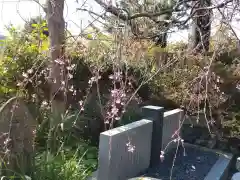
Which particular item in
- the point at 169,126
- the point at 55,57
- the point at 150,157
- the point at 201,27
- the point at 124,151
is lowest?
the point at 150,157

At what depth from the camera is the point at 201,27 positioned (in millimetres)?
3527

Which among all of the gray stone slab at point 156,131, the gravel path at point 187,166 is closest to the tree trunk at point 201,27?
the gray stone slab at point 156,131

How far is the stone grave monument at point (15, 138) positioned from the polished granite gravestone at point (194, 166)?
1236mm

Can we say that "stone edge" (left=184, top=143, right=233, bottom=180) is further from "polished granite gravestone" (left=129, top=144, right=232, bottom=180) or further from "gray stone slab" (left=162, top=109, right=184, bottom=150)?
"gray stone slab" (left=162, top=109, right=184, bottom=150)

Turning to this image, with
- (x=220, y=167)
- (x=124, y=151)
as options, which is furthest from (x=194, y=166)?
(x=124, y=151)

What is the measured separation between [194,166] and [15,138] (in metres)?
2.41

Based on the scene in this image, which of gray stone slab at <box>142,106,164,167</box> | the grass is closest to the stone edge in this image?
gray stone slab at <box>142,106,164,167</box>

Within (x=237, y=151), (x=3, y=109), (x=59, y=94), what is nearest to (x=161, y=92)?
(x=237, y=151)

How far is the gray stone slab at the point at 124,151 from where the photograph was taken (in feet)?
9.65

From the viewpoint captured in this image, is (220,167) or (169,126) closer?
(220,167)

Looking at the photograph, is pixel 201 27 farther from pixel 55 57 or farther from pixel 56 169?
pixel 56 169

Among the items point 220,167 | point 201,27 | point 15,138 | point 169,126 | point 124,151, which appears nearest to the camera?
point 15,138

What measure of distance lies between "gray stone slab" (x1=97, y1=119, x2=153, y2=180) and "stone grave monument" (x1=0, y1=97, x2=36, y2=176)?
724 mm

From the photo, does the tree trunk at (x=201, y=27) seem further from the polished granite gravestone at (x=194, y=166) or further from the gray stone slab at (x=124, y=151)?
the polished granite gravestone at (x=194, y=166)
